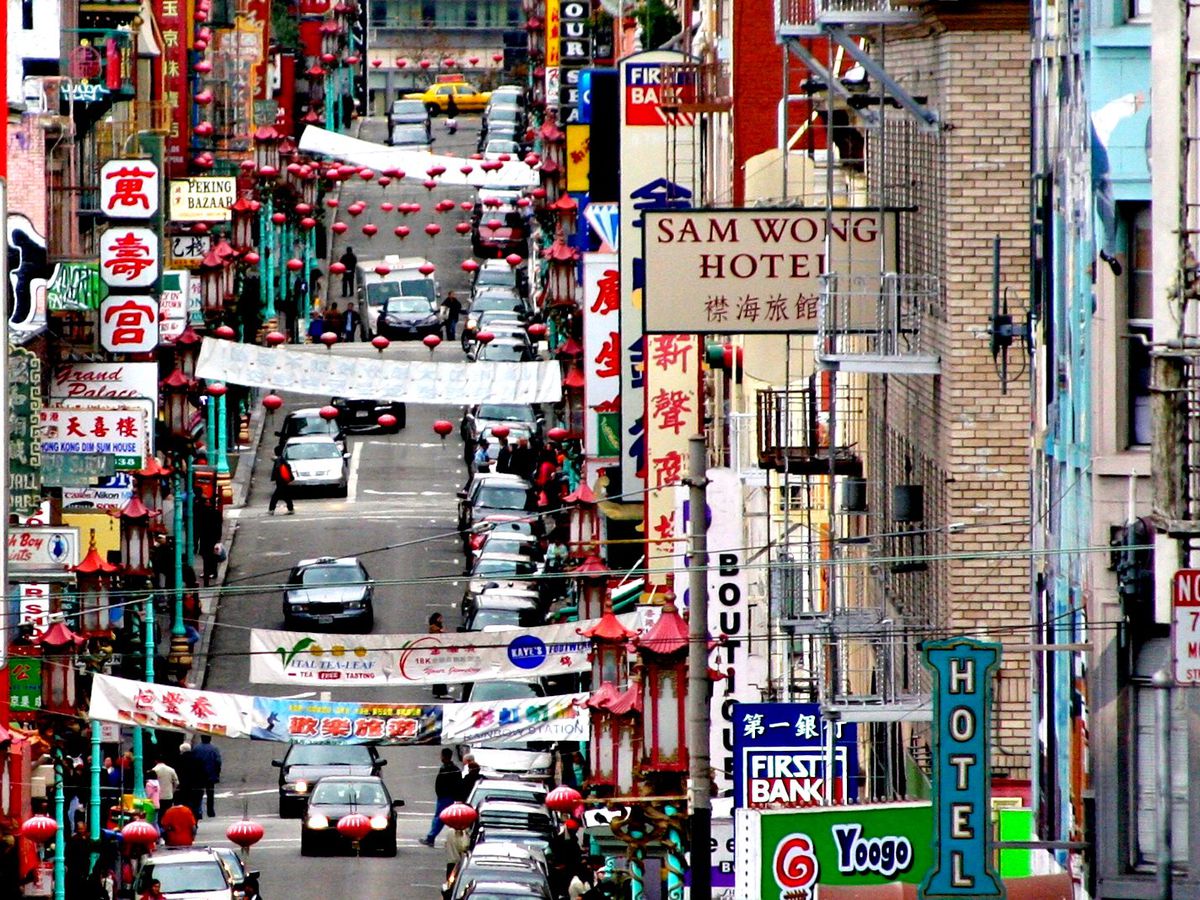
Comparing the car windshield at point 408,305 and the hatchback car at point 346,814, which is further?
the car windshield at point 408,305

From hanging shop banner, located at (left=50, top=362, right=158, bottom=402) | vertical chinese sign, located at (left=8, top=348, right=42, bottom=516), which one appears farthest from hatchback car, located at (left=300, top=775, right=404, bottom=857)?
hanging shop banner, located at (left=50, top=362, right=158, bottom=402)

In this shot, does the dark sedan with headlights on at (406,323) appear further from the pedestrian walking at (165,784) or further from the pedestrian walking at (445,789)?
the pedestrian walking at (445,789)

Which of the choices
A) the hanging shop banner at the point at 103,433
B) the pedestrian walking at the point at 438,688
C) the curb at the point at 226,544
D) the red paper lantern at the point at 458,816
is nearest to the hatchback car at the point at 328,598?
the curb at the point at 226,544

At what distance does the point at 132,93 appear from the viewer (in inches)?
2539

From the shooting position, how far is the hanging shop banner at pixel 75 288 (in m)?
54.0

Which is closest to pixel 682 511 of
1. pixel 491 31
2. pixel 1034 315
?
pixel 1034 315

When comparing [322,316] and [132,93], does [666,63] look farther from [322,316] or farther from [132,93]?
[322,316]

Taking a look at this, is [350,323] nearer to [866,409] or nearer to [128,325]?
[128,325]

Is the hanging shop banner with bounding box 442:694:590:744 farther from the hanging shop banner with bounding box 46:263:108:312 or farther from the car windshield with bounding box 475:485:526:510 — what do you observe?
the car windshield with bounding box 475:485:526:510

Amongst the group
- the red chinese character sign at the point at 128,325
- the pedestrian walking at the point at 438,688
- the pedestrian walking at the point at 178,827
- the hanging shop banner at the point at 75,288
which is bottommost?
the pedestrian walking at the point at 178,827

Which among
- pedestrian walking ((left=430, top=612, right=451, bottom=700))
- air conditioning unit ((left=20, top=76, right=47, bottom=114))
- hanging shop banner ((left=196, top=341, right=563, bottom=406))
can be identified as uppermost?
air conditioning unit ((left=20, top=76, right=47, bottom=114))

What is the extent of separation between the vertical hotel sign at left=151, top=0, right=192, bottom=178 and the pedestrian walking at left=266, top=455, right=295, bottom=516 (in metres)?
12.0

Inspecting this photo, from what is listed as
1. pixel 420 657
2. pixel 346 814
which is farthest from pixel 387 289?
pixel 346 814

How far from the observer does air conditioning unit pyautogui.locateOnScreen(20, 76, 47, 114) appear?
54688 mm
